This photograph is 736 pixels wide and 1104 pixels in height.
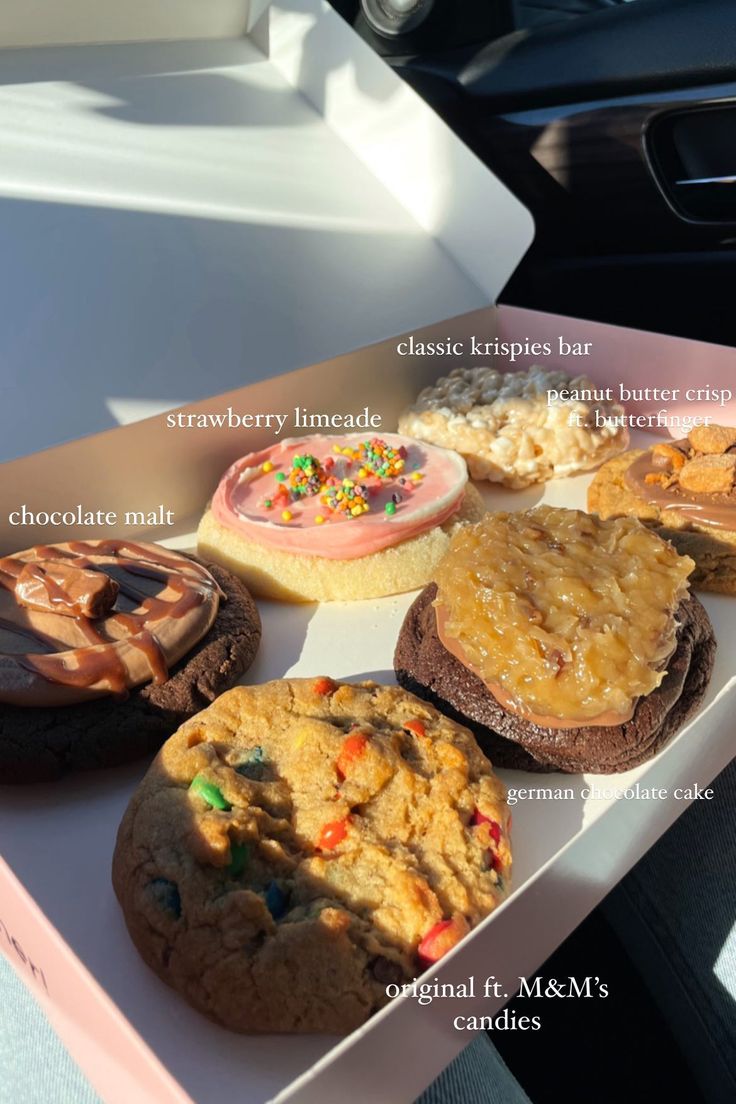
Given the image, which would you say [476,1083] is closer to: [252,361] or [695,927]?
[695,927]

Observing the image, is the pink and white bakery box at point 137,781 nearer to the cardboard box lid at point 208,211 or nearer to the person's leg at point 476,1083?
the cardboard box lid at point 208,211

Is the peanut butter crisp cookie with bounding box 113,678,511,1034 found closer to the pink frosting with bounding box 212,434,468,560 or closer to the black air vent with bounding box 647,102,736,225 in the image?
the pink frosting with bounding box 212,434,468,560

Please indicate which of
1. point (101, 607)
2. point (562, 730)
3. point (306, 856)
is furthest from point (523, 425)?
point (306, 856)

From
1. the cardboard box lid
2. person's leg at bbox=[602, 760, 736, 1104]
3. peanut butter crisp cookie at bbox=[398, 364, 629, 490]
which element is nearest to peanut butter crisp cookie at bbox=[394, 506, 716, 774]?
person's leg at bbox=[602, 760, 736, 1104]

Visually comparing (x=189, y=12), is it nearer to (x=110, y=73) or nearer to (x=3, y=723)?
(x=110, y=73)

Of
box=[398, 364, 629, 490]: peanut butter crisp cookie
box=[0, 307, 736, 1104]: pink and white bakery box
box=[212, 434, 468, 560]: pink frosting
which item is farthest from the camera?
box=[398, 364, 629, 490]: peanut butter crisp cookie

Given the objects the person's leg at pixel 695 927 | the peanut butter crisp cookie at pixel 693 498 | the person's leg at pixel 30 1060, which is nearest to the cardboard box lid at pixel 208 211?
the peanut butter crisp cookie at pixel 693 498
